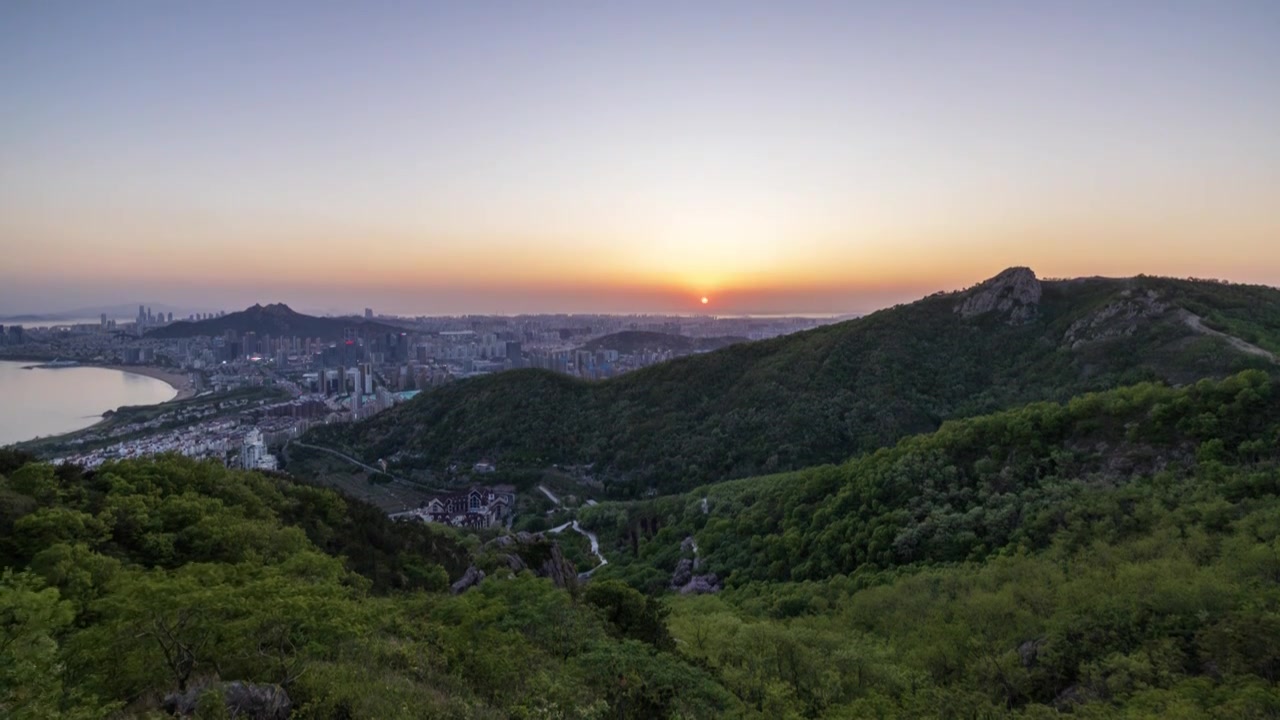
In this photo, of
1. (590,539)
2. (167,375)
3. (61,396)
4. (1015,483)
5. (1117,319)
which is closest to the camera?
(1015,483)

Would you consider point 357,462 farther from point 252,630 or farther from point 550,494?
point 252,630

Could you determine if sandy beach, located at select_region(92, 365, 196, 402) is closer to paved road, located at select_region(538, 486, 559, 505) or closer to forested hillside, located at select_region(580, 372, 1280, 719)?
paved road, located at select_region(538, 486, 559, 505)

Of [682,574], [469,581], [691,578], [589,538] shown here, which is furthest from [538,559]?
[589,538]

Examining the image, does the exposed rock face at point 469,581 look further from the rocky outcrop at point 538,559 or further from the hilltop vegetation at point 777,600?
the rocky outcrop at point 538,559

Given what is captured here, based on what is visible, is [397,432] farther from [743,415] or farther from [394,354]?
[394,354]

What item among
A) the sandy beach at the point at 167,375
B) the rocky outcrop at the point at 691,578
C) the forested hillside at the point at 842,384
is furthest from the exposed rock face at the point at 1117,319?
the sandy beach at the point at 167,375

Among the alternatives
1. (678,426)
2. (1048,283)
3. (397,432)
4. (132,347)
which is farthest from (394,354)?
(1048,283)

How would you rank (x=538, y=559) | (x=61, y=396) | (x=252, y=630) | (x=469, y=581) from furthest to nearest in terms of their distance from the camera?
(x=61, y=396) → (x=538, y=559) → (x=469, y=581) → (x=252, y=630)
